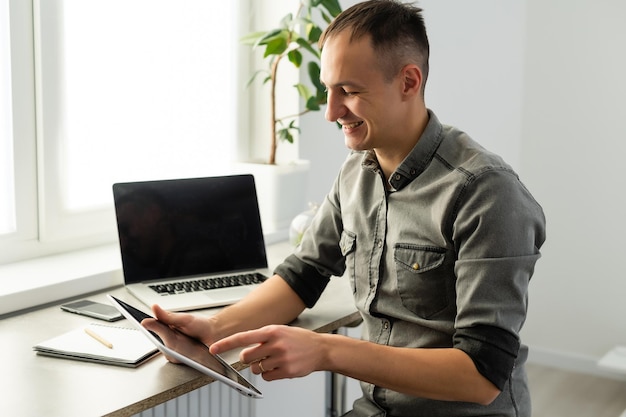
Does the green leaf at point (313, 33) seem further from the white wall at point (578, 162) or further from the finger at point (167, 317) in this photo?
the white wall at point (578, 162)

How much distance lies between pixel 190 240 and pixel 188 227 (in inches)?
1.2

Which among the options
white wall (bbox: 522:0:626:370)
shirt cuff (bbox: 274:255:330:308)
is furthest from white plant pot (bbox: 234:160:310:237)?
white wall (bbox: 522:0:626:370)

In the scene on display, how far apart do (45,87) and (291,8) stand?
0.88 metres

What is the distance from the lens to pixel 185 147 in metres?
2.54

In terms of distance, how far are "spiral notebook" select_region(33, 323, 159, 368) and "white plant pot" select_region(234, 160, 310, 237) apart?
0.90 meters

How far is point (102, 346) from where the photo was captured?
1536mm

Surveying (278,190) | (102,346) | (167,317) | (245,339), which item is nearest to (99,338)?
(102,346)

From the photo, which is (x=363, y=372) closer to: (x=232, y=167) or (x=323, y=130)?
(x=232, y=167)

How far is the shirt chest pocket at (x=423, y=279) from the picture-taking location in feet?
5.01

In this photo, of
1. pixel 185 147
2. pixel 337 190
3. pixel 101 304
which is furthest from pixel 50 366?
pixel 185 147

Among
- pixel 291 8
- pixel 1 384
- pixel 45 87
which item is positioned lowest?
pixel 1 384

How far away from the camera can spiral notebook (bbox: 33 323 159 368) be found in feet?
4.86

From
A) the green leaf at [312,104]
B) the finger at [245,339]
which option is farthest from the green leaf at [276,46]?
the finger at [245,339]

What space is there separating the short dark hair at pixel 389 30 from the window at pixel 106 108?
81cm
